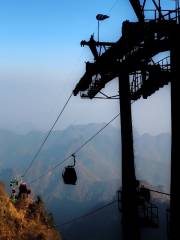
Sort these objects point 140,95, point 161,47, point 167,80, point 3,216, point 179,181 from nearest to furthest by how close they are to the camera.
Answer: point 179,181
point 161,47
point 167,80
point 140,95
point 3,216

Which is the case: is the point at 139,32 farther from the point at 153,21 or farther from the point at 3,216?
the point at 3,216

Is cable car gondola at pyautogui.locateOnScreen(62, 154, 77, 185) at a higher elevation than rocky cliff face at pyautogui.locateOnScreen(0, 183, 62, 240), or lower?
higher

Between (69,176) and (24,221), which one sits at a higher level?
(69,176)

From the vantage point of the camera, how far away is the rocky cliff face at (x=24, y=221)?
60969 millimetres

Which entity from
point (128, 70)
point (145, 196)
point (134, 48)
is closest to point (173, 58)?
point (134, 48)

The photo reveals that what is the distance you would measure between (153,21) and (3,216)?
52282 millimetres

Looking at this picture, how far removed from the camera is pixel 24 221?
66.5 meters

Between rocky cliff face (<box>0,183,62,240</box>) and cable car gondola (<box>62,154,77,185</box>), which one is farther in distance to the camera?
rocky cliff face (<box>0,183,62,240</box>)

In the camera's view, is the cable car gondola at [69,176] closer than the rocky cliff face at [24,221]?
Yes

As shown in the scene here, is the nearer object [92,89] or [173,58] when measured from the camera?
[173,58]

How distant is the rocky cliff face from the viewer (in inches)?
2400

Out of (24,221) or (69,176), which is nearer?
(69,176)

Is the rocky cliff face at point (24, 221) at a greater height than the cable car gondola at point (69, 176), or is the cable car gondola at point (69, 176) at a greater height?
the cable car gondola at point (69, 176)

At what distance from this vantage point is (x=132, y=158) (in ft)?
61.4
